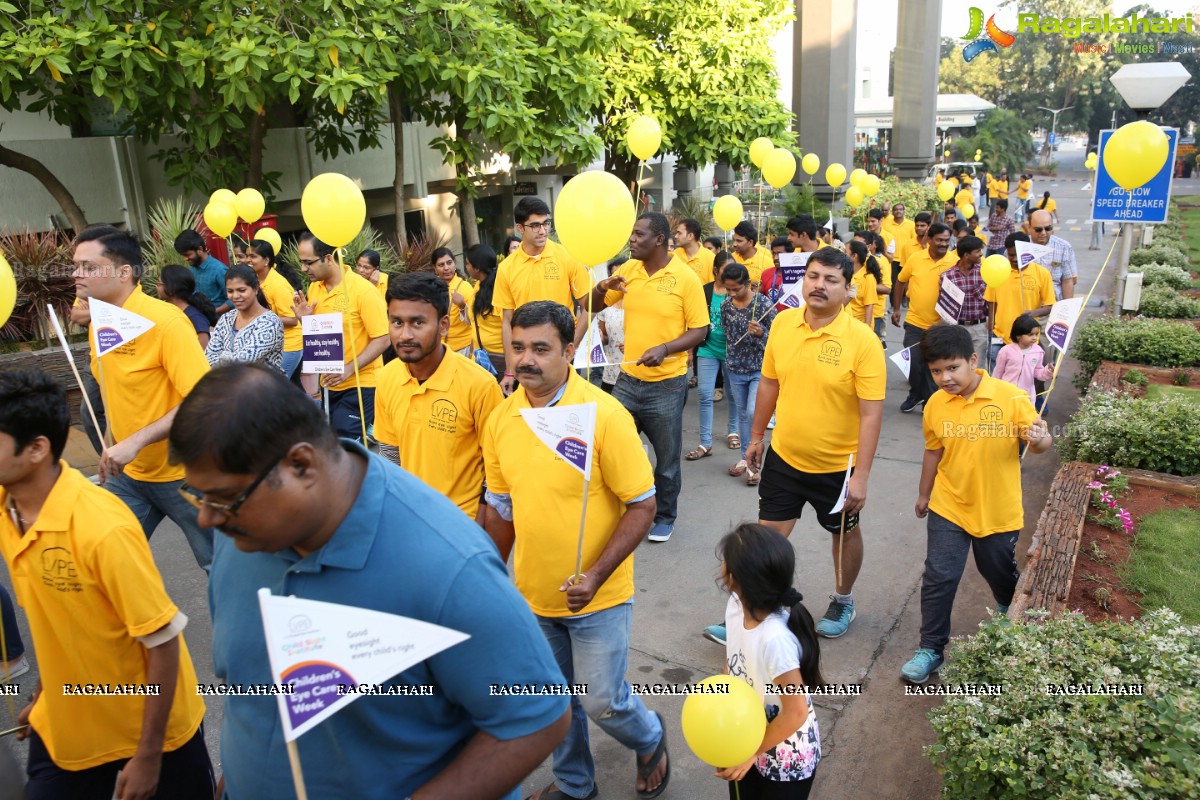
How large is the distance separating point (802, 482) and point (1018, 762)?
184 centimetres

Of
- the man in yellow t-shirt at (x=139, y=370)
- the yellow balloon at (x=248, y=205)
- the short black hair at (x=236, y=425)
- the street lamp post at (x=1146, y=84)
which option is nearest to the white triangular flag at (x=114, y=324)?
the man in yellow t-shirt at (x=139, y=370)

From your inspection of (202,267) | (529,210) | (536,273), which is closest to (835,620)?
(536,273)

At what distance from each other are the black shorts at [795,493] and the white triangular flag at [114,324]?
10.3 feet

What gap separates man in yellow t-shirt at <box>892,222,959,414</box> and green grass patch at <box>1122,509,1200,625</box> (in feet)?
10.4

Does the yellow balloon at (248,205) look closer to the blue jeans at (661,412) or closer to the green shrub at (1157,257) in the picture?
the blue jeans at (661,412)

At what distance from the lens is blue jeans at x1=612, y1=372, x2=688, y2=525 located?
5863 mm

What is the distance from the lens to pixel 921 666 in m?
4.34

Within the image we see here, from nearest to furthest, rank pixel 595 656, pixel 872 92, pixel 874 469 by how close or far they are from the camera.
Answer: pixel 595 656 → pixel 874 469 → pixel 872 92

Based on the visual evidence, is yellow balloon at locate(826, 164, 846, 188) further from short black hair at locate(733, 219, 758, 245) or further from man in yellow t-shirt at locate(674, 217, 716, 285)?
man in yellow t-shirt at locate(674, 217, 716, 285)

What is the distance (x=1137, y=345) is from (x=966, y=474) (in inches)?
246

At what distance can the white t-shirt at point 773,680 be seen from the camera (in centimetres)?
281

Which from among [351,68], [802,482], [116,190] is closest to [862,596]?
[802,482]

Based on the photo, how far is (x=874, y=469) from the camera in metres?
7.47

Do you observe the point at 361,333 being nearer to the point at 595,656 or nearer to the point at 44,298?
the point at 595,656
